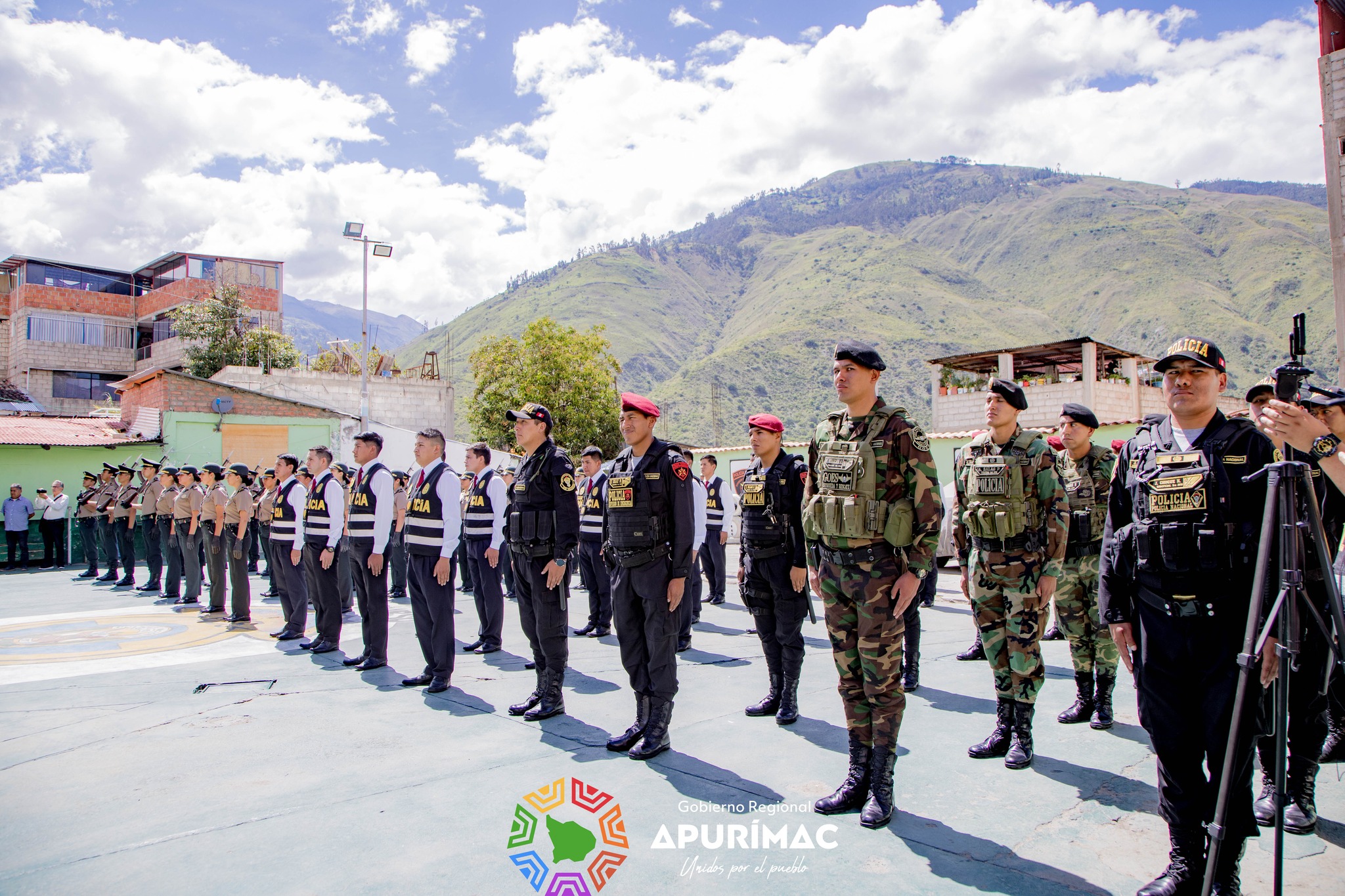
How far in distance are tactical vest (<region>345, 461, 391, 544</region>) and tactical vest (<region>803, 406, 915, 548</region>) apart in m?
4.23

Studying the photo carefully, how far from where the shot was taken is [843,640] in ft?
11.9

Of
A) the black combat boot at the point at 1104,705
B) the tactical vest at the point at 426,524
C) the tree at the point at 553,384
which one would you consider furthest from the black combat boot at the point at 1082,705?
the tree at the point at 553,384

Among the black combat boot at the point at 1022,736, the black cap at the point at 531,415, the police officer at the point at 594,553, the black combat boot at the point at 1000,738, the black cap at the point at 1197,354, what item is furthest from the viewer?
the police officer at the point at 594,553

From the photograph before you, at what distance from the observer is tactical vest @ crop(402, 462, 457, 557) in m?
5.93

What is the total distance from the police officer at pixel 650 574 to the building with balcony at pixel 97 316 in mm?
33988

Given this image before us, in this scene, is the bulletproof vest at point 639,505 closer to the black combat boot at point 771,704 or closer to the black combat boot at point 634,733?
the black combat boot at point 634,733

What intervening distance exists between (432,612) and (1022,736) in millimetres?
4116

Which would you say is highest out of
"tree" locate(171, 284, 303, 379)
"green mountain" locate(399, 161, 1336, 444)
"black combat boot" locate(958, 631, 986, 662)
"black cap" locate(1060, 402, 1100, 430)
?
"green mountain" locate(399, 161, 1336, 444)

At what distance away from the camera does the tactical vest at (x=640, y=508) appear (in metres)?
4.45

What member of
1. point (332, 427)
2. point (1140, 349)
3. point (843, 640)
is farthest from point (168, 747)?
point (1140, 349)

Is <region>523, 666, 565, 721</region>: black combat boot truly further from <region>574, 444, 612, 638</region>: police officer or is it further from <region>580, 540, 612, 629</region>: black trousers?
<region>580, 540, 612, 629</region>: black trousers

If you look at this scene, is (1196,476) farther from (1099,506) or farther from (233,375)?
(233,375)

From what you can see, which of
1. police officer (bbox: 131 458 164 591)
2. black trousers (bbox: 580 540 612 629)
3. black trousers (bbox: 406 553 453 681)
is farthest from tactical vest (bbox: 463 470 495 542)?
police officer (bbox: 131 458 164 591)

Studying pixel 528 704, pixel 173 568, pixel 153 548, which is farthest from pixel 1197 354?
pixel 153 548
